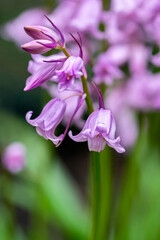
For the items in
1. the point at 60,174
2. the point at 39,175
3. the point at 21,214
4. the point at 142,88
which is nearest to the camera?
the point at 142,88

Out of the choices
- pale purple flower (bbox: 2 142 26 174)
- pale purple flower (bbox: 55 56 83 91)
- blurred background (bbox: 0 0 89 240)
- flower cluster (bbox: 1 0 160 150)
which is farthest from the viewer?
blurred background (bbox: 0 0 89 240)

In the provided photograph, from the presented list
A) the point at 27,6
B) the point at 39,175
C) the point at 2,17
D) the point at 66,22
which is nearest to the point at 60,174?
the point at 39,175

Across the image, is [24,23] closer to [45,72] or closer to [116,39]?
[116,39]

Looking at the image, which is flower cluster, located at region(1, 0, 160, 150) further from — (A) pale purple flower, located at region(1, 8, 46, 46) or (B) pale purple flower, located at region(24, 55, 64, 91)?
(B) pale purple flower, located at region(24, 55, 64, 91)

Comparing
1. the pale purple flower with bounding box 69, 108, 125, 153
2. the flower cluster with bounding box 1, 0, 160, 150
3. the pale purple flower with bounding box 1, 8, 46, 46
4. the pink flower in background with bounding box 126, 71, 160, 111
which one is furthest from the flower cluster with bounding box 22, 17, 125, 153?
the pale purple flower with bounding box 1, 8, 46, 46

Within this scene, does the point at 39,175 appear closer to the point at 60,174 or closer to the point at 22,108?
the point at 60,174

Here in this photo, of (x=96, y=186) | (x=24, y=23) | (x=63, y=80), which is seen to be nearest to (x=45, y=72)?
(x=63, y=80)

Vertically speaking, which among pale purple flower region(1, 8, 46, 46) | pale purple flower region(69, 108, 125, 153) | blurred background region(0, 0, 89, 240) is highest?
pale purple flower region(1, 8, 46, 46)

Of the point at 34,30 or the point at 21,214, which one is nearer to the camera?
the point at 34,30
